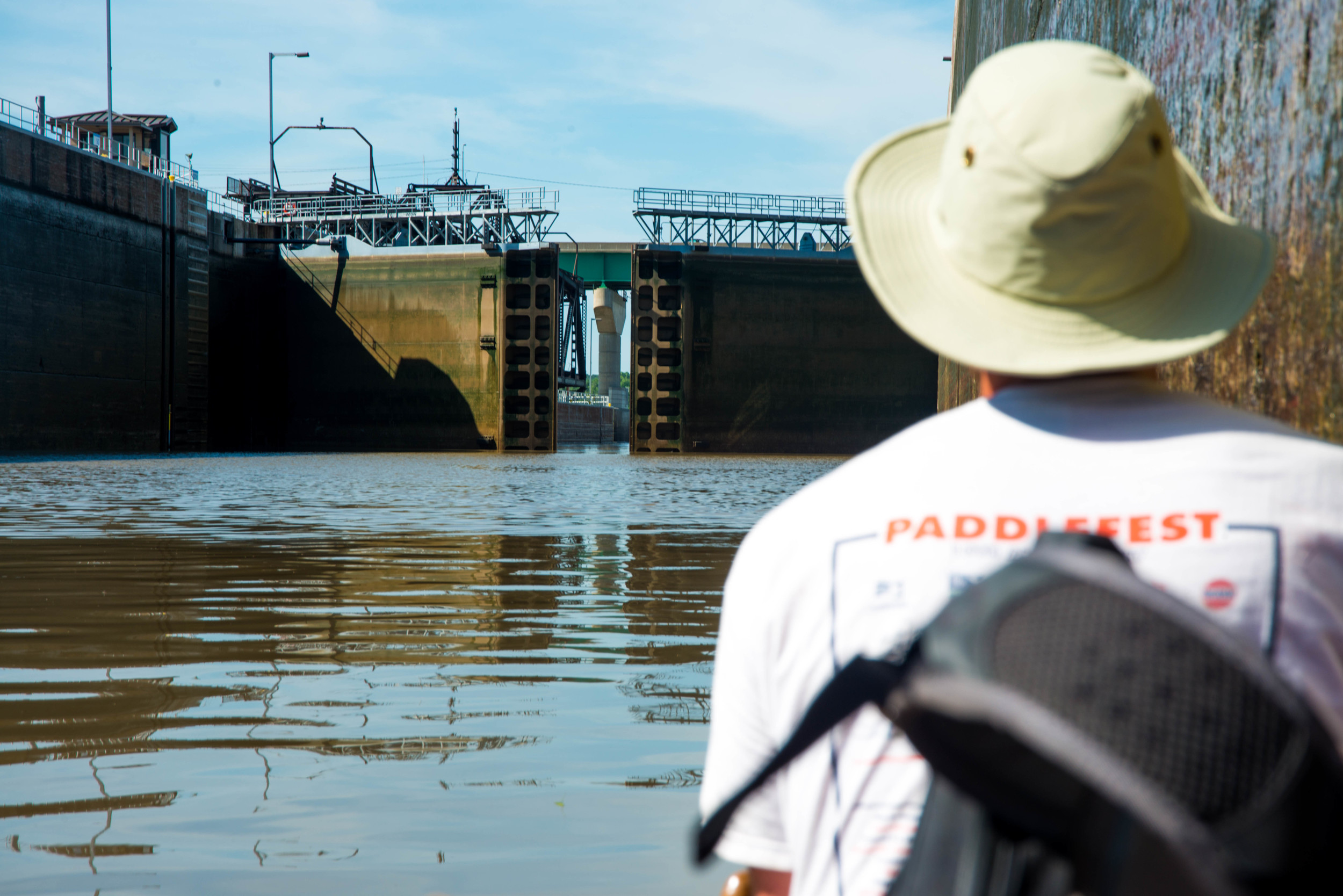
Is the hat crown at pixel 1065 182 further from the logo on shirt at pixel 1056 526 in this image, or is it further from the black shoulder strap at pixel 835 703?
the black shoulder strap at pixel 835 703

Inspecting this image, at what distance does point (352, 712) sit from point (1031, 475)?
2619mm

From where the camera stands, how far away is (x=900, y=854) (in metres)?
0.92

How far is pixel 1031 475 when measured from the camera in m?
0.91

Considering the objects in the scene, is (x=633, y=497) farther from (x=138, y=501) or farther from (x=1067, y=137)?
(x=1067, y=137)

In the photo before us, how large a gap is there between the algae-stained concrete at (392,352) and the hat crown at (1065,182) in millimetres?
24187

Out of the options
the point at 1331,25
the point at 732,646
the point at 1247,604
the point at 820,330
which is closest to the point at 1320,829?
the point at 1247,604

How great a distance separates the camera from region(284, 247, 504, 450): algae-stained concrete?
25125 millimetres

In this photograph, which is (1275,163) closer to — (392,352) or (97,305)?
(97,305)

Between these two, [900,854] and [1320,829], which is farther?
[900,854]

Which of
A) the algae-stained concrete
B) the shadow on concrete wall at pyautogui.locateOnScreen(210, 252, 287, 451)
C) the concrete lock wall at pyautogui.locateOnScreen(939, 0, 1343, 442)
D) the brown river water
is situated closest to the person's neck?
the concrete lock wall at pyautogui.locateOnScreen(939, 0, 1343, 442)

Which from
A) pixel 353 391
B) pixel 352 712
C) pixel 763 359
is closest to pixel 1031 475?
pixel 352 712

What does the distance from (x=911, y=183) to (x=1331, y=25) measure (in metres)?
0.94

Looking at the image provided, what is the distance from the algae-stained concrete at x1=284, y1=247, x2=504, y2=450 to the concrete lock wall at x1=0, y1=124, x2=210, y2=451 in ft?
6.88

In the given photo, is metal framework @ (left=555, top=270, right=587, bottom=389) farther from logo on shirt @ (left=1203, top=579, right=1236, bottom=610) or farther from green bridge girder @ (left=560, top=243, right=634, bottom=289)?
logo on shirt @ (left=1203, top=579, right=1236, bottom=610)
